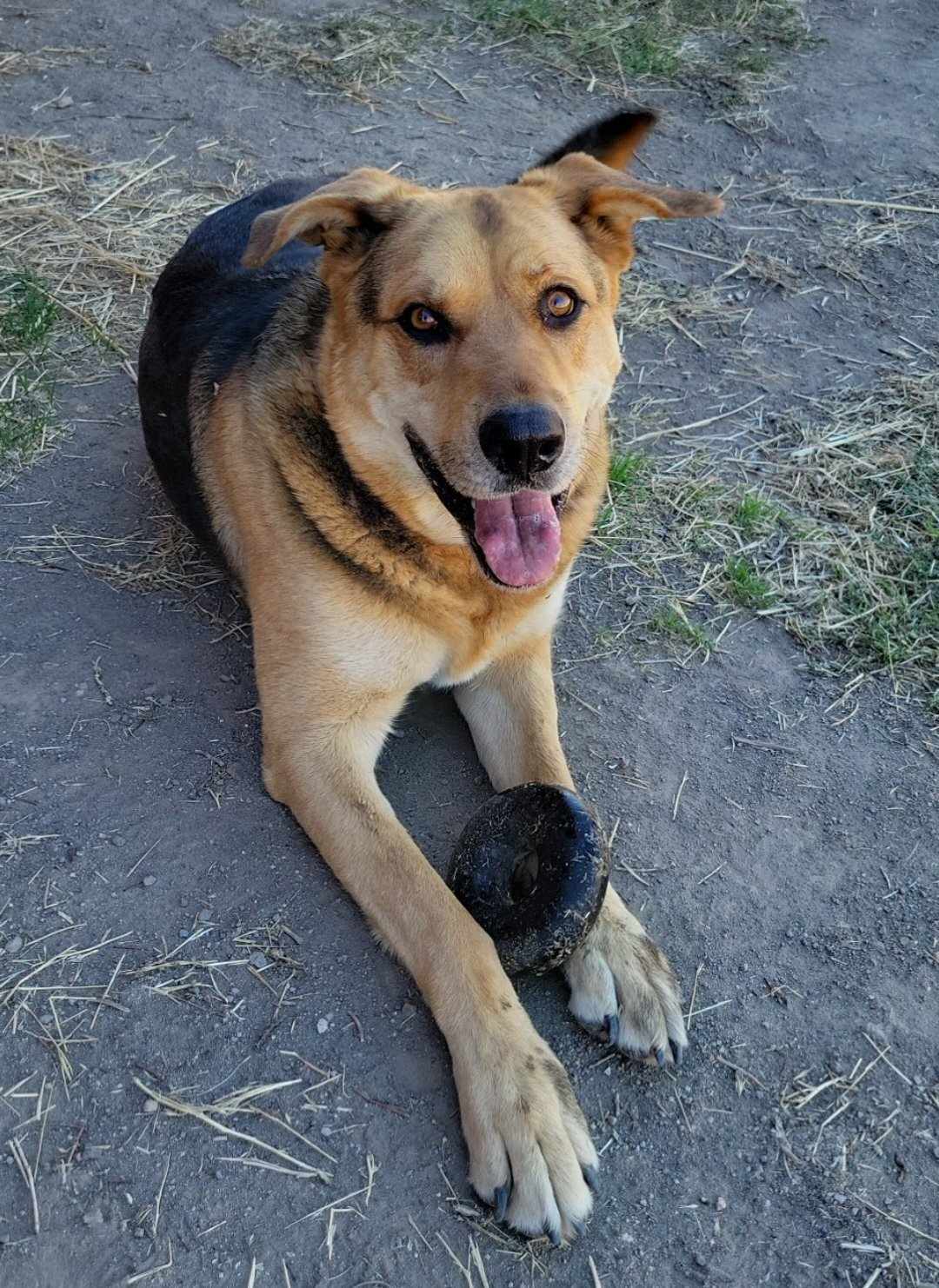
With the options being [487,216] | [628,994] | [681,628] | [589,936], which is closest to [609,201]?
[487,216]

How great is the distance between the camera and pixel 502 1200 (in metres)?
2.53

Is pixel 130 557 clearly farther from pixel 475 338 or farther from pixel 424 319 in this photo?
pixel 475 338

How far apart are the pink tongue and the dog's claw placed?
1501mm

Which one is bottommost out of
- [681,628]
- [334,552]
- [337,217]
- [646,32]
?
[681,628]

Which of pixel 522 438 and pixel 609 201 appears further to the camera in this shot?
pixel 609 201

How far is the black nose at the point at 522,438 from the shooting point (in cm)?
282

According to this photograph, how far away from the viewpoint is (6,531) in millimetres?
4418

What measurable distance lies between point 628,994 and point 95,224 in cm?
516

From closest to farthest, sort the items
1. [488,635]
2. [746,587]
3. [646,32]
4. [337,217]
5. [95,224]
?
[337,217], [488,635], [746,587], [95,224], [646,32]

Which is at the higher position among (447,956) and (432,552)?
(432,552)

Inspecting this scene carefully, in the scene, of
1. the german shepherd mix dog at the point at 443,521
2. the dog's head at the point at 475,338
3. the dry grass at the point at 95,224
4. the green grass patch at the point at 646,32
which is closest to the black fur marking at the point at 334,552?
the german shepherd mix dog at the point at 443,521

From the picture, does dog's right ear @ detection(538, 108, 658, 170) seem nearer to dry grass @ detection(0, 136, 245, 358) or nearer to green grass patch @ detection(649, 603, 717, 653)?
green grass patch @ detection(649, 603, 717, 653)

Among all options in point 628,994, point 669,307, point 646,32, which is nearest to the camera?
point 628,994

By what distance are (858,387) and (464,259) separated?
3.09 meters
